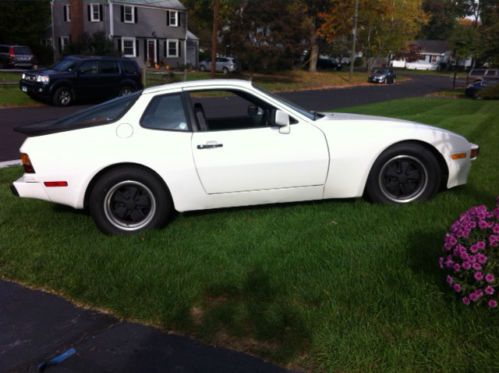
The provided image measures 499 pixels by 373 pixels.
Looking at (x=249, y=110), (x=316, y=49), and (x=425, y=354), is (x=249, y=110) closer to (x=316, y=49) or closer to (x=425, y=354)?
(x=425, y=354)

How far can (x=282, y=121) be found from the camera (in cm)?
478

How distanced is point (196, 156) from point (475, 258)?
2587 millimetres

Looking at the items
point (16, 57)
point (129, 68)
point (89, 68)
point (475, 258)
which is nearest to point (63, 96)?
point (89, 68)

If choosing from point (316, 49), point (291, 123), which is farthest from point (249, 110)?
point (316, 49)

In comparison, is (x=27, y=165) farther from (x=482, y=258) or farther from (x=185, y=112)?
(x=482, y=258)

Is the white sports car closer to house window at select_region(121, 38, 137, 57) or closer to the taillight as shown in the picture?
the taillight

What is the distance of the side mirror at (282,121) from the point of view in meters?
4.77

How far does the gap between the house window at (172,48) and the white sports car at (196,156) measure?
44332 mm

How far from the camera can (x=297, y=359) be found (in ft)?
9.72

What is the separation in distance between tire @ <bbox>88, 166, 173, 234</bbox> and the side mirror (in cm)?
122

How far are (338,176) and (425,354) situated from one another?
7.66 ft

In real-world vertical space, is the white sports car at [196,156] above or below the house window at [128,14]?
below

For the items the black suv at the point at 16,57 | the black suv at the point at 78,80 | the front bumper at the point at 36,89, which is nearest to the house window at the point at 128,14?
the black suv at the point at 16,57

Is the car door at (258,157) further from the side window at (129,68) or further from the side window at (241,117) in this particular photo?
the side window at (129,68)
